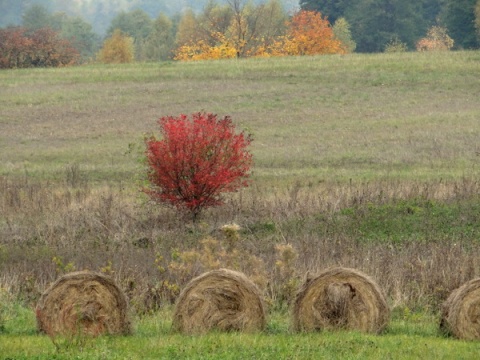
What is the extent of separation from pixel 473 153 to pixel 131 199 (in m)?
12.5

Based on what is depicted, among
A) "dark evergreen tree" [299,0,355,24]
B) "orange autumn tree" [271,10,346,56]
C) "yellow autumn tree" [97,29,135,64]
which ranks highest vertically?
"dark evergreen tree" [299,0,355,24]

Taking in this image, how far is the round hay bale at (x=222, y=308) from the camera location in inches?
476

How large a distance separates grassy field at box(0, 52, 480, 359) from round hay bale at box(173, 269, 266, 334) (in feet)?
1.02

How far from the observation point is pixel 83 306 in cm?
1180

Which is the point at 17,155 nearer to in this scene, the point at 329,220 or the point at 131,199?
the point at 131,199

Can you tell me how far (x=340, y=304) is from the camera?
12.1 m

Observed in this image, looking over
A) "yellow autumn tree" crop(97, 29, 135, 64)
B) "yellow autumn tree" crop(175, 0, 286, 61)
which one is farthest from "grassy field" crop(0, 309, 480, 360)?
"yellow autumn tree" crop(97, 29, 135, 64)

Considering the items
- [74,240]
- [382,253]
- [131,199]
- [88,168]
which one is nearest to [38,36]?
[88,168]

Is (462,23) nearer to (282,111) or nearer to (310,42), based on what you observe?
(310,42)

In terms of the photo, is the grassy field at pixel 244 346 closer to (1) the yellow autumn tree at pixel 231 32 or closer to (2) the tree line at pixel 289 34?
(2) the tree line at pixel 289 34

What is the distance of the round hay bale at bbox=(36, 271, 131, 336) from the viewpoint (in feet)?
38.8

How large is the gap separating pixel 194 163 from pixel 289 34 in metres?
60.8

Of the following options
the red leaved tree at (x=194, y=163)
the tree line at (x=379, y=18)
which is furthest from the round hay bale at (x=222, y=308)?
the tree line at (x=379, y=18)

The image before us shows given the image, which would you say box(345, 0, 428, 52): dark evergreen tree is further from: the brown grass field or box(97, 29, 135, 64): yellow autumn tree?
the brown grass field
